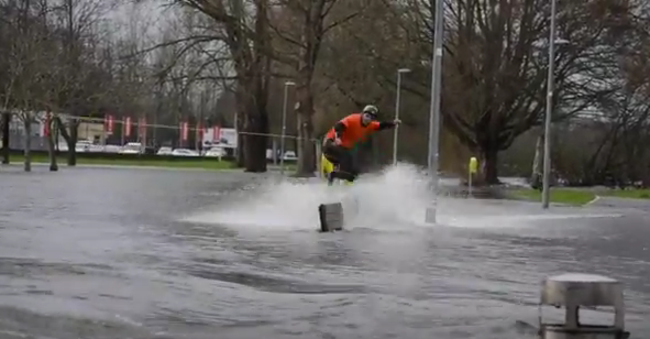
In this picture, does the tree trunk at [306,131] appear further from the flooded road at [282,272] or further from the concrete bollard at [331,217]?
the concrete bollard at [331,217]

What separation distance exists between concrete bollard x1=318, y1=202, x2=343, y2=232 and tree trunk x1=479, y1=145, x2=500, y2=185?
140ft

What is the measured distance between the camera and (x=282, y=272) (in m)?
13.3

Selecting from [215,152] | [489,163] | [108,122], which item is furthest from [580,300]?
[215,152]

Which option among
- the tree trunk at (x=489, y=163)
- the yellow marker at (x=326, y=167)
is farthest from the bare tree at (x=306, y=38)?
the yellow marker at (x=326, y=167)

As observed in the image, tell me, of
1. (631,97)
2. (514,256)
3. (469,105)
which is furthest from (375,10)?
(514,256)

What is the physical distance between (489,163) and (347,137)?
42641 mm

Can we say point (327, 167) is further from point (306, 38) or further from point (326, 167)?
Answer: point (306, 38)

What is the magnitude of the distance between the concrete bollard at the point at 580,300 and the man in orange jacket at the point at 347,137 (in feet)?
45.6

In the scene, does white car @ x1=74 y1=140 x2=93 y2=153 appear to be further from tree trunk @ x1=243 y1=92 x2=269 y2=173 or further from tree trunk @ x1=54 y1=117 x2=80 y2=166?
tree trunk @ x1=243 y1=92 x2=269 y2=173

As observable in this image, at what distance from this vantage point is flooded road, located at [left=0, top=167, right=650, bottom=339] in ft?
30.8

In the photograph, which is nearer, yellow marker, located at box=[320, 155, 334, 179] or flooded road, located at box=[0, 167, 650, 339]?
flooded road, located at box=[0, 167, 650, 339]

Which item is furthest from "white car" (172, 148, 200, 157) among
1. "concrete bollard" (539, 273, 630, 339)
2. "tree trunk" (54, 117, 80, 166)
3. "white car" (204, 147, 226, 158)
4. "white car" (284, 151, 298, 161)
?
"concrete bollard" (539, 273, 630, 339)

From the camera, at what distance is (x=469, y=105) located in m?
60.1

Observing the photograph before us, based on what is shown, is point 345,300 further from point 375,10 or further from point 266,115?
point 266,115
